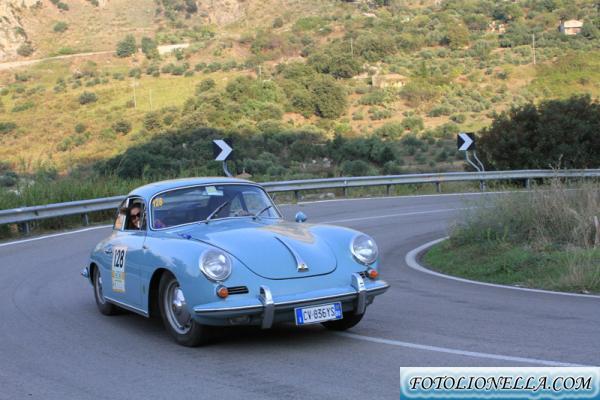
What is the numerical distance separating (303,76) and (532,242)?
55.3 m

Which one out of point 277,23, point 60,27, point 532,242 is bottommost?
point 532,242

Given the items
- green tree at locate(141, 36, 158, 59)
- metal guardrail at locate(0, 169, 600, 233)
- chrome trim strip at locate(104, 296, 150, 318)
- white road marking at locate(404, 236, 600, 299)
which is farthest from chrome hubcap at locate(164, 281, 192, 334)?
green tree at locate(141, 36, 158, 59)

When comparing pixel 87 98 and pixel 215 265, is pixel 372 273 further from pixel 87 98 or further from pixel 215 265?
pixel 87 98

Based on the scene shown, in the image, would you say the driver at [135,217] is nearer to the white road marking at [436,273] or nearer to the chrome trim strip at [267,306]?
the chrome trim strip at [267,306]

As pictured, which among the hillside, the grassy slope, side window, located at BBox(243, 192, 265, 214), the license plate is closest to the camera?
the license plate

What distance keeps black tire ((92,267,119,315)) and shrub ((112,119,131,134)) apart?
4762 centimetres

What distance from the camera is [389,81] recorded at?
6738 centimetres

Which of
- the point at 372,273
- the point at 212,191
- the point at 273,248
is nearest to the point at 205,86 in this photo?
the point at 212,191

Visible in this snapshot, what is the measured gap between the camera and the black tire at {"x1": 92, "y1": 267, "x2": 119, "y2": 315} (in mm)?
8992

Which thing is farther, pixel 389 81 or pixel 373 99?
pixel 389 81

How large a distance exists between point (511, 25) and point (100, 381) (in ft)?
262

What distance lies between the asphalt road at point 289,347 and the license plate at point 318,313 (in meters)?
0.30

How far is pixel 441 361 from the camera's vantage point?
658 centimetres

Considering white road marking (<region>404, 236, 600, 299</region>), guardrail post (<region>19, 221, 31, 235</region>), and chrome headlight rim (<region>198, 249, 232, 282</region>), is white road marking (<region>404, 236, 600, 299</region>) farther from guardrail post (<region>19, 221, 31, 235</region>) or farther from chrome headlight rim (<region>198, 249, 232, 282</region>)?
guardrail post (<region>19, 221, 31, 235</region>)
